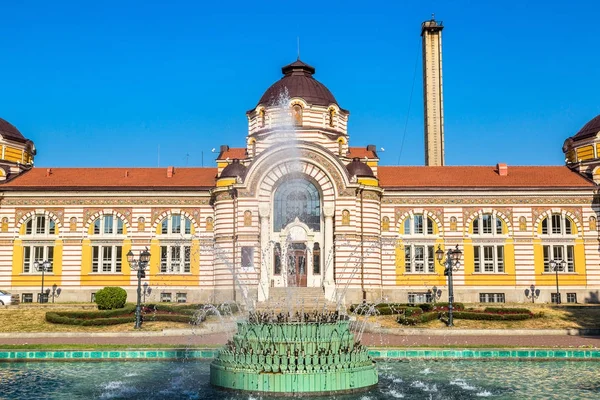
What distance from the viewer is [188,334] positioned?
31.9 m

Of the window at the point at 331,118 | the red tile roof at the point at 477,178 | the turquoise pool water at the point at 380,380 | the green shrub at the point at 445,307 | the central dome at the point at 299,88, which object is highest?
the central dome at the point at 299,88

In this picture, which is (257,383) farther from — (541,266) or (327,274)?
(541,266)

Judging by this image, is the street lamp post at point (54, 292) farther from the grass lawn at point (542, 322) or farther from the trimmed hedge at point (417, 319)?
the trimmed hedge at point (417, 319)

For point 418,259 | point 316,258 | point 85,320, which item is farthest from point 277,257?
point 85,320

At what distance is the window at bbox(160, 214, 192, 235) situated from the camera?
4897cm

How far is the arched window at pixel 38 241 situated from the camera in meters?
48.2

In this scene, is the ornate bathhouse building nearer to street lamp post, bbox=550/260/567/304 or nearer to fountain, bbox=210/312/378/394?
street lamp post, bbox=550/260/567/304

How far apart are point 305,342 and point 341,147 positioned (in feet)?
110

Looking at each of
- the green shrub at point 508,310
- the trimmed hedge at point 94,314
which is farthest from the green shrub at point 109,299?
the green shrub at point 508,310

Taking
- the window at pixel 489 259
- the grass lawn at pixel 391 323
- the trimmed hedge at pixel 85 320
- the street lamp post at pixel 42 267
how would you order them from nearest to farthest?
the grass lawn at pixel 391 323, the trimmed hedge at pixel 85 320, the street lamp post at pixel 42 267, the window at pixel 489 259

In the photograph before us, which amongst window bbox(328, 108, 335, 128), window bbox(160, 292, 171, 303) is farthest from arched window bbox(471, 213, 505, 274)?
window bbox(160, 292, 171, 303)

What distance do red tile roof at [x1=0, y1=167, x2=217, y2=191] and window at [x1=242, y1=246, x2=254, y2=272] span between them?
7221mm

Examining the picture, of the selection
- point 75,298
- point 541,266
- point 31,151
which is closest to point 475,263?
point 541,266

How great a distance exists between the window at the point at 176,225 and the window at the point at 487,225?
69.0ft
